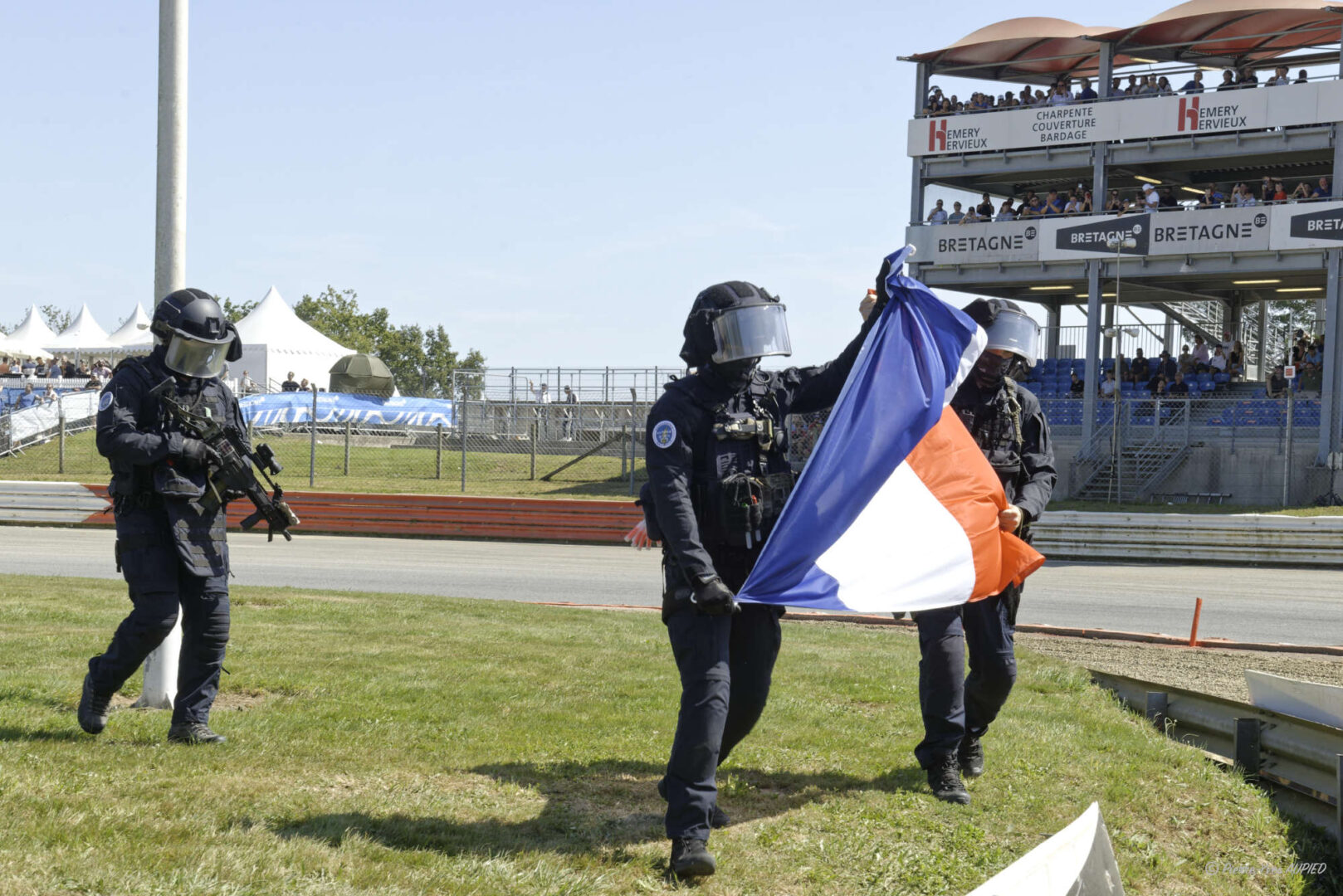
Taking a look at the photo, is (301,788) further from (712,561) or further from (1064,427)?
(1064,427)

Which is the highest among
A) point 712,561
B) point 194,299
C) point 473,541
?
point 194,299

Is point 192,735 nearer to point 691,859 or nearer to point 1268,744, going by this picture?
point 691,859


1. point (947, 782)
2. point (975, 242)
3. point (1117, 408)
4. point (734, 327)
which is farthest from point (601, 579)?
point (975, 242)

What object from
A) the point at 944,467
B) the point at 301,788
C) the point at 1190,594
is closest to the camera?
the point at 301,788

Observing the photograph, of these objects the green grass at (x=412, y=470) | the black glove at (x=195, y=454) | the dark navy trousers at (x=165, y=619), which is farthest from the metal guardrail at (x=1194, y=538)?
the black glove at (x=195, y=454)

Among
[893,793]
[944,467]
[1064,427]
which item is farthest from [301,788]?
[1064,427]

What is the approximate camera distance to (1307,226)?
96.4 feet

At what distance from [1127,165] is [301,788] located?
32128mm

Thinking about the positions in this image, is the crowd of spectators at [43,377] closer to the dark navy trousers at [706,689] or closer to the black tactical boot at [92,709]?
the black tactical boot at [92,709]

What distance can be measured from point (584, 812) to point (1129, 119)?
3083 centimetres

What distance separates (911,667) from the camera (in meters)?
8.70

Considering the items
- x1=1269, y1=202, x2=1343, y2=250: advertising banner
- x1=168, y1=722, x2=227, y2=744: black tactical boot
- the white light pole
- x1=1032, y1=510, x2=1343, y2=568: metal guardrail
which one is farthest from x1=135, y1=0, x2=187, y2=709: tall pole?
x1=1269, y1=202, x2=1343, y2=250: advertising banner

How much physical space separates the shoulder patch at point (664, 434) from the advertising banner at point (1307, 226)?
29.0 meters

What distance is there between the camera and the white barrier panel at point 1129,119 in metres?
30.0
